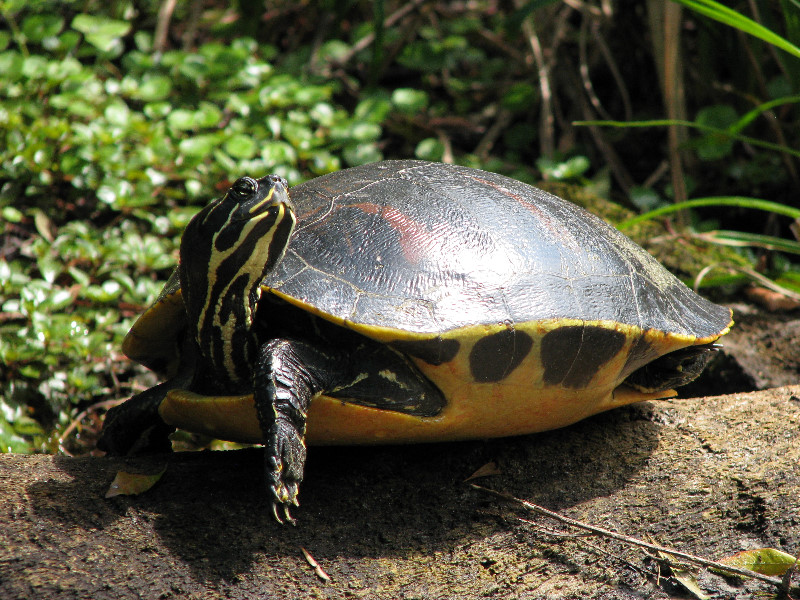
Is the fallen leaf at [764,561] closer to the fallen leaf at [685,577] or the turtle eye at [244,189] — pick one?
the fallen leaf at [685,577]

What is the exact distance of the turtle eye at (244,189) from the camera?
1862 mm

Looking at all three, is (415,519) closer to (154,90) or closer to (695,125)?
(695,125)

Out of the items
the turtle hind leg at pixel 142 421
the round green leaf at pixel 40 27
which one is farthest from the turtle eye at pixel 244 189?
the round green leaf at pixel 40 27

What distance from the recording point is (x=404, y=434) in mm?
1990

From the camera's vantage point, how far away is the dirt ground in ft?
5.36

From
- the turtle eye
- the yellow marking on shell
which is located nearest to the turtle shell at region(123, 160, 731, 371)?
the yellow marking on shell

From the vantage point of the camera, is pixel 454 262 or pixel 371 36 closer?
pixel 454 262

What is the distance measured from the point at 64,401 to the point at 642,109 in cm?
422

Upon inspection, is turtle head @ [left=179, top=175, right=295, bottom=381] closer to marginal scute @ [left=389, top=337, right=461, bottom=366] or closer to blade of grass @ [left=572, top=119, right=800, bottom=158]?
marginal scute @ [left=389, top=337, right=461, bottom=366]

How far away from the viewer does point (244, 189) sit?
187cm

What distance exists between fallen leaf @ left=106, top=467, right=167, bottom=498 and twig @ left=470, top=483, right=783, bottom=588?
88 cm

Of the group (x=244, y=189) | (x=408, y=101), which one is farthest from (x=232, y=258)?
(x=408, y=101)

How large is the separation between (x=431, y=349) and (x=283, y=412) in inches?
16.2

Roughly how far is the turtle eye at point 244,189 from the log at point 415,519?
760 millimetres
